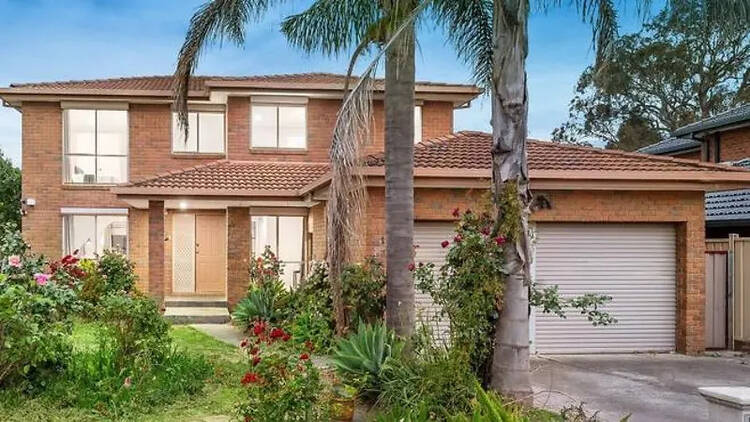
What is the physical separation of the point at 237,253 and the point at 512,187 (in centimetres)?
1346

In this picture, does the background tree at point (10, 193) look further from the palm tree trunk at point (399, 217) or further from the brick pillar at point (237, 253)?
the palm tree trunk at point (399, 217)

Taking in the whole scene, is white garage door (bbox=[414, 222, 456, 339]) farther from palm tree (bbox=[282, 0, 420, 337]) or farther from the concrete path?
the concrete path

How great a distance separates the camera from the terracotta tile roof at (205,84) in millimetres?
22766

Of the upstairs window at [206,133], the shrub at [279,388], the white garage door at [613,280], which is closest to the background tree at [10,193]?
the upstairs window at [206,133]

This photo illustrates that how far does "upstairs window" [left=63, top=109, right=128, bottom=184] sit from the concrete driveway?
54.5 feet

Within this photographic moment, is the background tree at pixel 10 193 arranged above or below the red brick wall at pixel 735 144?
below

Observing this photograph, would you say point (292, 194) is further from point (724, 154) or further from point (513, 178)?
point (724, 154)

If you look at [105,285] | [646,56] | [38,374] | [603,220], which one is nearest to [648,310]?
[603,220]

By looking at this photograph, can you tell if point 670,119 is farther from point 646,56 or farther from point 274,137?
point 274,137

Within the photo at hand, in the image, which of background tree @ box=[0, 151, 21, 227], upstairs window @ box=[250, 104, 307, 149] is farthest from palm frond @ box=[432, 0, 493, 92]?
background tree @ box=[0, 151, 21, 227]

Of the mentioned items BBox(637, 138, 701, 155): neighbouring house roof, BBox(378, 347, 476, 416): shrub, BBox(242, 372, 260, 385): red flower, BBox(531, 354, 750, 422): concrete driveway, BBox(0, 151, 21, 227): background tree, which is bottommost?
BBox(531, 354, 750, 422): concrete driveway

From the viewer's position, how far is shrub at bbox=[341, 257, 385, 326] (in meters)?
12.9

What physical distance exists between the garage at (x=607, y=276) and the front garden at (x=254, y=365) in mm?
4860

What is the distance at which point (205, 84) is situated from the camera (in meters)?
22.8
